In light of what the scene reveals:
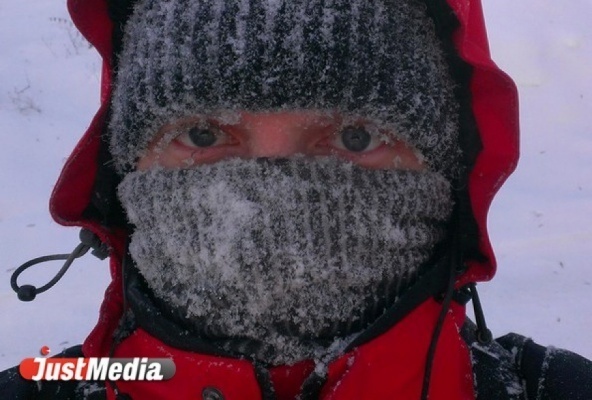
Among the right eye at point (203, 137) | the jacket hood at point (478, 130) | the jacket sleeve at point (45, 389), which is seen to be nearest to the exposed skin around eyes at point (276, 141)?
the right eye at point (203, 137)

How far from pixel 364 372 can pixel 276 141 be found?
0.47 m

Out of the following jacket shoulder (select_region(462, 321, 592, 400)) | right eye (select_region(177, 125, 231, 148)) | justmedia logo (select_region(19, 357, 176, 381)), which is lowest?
justmedia logo (select_region(19, 357, 176, 381))

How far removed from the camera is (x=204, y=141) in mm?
1294

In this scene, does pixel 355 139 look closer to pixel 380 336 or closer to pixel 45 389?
pixel 380 336

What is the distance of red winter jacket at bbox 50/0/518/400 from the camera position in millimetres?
1210

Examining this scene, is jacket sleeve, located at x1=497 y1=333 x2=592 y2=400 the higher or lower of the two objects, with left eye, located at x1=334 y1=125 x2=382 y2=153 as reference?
lower

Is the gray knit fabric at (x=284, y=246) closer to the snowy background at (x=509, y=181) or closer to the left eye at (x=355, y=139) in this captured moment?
the left eye at (x=355, y=139)

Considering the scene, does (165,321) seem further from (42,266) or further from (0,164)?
(0,164)

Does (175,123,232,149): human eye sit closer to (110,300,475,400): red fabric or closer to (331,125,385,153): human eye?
(331,125,385,153): human eye

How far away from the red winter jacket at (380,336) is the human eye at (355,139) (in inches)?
9.0

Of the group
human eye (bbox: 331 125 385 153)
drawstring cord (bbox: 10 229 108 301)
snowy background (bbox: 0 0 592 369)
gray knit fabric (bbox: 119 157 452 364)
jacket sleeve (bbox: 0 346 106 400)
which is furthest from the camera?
snowy background (bbox: 0 0 592 369)

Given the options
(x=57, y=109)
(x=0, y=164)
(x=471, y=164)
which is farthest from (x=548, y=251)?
(x=57, y=109)

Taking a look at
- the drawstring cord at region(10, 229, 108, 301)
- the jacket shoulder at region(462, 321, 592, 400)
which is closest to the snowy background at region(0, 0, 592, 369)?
the drawstring cord at region(10, 229, 108, 301)

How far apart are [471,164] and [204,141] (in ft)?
1.85
